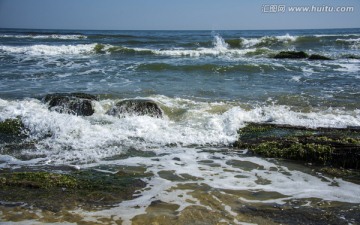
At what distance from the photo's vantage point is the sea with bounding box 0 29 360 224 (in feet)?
12.8

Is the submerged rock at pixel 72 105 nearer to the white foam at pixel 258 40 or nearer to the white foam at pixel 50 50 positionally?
the white foam at pixel 50 50

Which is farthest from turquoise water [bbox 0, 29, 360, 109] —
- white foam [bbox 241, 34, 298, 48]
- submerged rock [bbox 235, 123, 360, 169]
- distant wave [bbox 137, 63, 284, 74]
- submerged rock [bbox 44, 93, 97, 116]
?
white foam [bbox 241, 34, 298, 48]

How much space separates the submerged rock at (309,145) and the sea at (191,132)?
242 mm

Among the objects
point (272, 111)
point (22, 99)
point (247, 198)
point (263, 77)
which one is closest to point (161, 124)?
point (272, 111)

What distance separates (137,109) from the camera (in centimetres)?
789

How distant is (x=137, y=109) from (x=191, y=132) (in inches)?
69.6

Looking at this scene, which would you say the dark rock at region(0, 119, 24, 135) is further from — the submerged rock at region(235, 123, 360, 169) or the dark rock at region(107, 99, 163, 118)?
the submerged rock at region(235, 123, 360, 169)

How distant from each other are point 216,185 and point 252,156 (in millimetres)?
1349

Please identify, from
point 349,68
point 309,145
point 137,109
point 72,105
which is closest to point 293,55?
point 349,68

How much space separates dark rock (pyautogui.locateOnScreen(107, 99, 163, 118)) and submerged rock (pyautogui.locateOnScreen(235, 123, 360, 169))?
2224mm

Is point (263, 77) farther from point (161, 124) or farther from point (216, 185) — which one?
point (216, 185)

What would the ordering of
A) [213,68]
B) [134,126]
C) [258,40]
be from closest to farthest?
[134,126], [213,68], [258,40]

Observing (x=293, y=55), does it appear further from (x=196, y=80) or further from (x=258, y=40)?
(x=258, y=40)

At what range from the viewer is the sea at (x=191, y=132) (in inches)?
154
